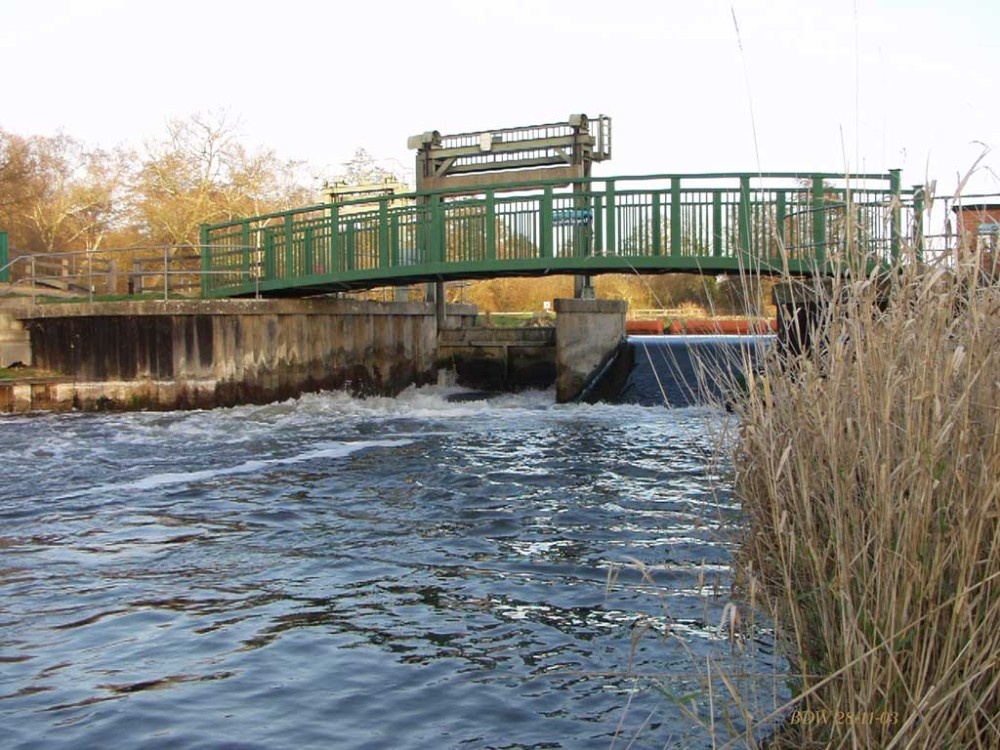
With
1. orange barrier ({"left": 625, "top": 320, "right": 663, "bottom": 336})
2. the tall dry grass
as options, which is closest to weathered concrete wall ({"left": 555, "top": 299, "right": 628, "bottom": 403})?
the tall dry grass

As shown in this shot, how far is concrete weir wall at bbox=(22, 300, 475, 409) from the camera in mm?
18688

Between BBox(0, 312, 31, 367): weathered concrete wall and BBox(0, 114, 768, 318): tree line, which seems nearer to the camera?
BBox(0, 312, 31, 367): weathered concrete wall

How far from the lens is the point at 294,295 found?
22.1 metres

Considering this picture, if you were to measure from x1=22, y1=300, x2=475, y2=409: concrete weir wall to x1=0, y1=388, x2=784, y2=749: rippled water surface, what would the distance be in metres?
5.26

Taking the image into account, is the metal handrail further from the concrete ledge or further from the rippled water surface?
the rippled water surface

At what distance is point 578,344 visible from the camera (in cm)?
2083

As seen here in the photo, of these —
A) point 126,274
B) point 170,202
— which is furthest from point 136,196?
point 126,274

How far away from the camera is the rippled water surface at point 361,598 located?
4.93 metres

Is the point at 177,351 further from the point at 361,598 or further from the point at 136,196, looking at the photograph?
the point at 136,196

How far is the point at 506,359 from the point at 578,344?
2723mm

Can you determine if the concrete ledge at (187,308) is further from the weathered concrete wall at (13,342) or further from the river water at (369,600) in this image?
the river water at (369,600)

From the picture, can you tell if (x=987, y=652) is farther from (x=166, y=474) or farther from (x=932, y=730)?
(x=166, y=474)

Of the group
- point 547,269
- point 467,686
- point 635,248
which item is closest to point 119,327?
point 547,269

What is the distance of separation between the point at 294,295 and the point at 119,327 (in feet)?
13.4
